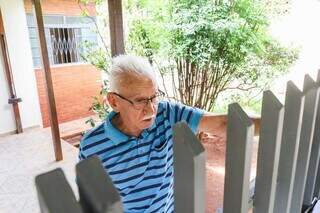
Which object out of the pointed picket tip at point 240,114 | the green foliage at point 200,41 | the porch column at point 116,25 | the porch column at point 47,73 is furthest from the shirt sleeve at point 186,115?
the porch column at point 47,73

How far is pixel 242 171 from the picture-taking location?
21.9 inches

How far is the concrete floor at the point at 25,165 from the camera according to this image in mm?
2889

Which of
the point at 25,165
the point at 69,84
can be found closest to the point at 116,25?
the point at 25,165

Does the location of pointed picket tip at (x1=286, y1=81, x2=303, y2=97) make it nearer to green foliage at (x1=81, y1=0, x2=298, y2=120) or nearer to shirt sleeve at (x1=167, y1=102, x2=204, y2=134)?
shirt sleeve at (x1=167, y1=102, x2=204, y2=134)

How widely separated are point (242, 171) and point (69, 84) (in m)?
6.82

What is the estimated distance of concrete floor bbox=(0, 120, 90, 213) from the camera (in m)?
2.89

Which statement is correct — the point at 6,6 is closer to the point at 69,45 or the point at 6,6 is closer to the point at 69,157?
the point at 69,45

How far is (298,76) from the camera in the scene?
530 centimetres

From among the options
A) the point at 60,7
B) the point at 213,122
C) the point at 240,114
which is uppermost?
the point at 60,7

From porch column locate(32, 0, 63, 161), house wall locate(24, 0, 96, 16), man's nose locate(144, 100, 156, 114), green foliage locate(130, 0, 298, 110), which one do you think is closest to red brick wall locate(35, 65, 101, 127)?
house wall locate(24, 0, 96, 16)

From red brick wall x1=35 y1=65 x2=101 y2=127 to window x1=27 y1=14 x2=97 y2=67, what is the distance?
0.84 feet

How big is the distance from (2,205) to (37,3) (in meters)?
2.26

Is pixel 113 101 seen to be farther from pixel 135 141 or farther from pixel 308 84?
pixel 308 84

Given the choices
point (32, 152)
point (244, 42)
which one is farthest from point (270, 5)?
point (32, 152)
